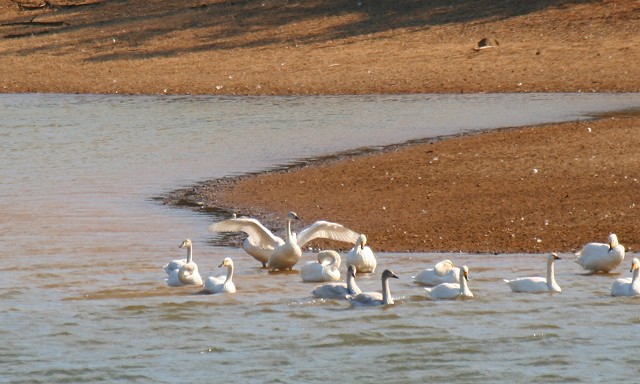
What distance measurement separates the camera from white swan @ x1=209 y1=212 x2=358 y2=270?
42.7 feet

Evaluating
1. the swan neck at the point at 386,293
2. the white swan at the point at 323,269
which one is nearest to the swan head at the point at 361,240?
the white swan at the point at 323,269

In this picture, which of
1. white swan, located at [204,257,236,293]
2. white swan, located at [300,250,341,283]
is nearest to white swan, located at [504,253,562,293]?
white swan, located at [300,250,341,283]

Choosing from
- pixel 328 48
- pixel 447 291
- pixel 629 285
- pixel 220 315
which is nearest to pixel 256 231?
pixel 220 315

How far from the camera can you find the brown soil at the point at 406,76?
15.0 m

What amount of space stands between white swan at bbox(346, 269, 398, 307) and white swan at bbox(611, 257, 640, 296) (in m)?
1.92

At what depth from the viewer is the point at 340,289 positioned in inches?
467

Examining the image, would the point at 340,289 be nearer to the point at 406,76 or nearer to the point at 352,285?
the point at 352,285

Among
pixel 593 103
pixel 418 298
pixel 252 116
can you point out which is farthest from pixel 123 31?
pixel 418 298

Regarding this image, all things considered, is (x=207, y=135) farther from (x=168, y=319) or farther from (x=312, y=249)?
(x=168, y=319)

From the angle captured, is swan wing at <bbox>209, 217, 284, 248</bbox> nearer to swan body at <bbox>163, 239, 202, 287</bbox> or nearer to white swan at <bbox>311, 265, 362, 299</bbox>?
swan body at <bbox>163, 239, 202, 287</bbox>

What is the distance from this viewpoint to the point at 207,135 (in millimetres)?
24312

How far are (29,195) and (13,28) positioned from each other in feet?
71.9

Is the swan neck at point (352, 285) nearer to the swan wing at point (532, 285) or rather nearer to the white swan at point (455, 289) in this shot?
the white swan at point (455, 289)

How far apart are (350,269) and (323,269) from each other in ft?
1.89
